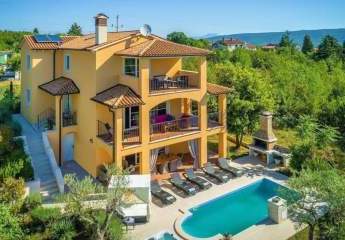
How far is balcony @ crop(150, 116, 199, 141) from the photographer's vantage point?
25375 mm

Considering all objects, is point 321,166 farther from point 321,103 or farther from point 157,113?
point 321,103

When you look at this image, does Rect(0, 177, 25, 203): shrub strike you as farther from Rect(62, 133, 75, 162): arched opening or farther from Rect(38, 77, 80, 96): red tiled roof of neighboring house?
Rect(62, 133, 75, 162): arched opening

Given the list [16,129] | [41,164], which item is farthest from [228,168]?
[16,129]

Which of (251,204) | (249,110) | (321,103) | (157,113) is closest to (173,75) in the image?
(157,113)

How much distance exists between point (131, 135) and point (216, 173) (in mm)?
6978

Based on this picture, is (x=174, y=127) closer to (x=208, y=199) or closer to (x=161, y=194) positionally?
(x=161, y=194)

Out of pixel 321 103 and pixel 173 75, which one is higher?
pixel 173 75

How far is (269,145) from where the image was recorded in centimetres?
2892

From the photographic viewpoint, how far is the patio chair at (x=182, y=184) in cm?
2330

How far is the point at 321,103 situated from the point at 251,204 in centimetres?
2472

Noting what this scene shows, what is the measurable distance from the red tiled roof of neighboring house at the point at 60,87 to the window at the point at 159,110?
6.00 m

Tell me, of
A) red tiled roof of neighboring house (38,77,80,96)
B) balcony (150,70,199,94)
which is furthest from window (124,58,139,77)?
red tiled roof of neighboring house (38,77,80,96)

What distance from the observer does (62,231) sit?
1681 centimetres

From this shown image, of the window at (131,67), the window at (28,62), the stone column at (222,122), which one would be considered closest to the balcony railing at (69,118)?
the window at (131,67)
